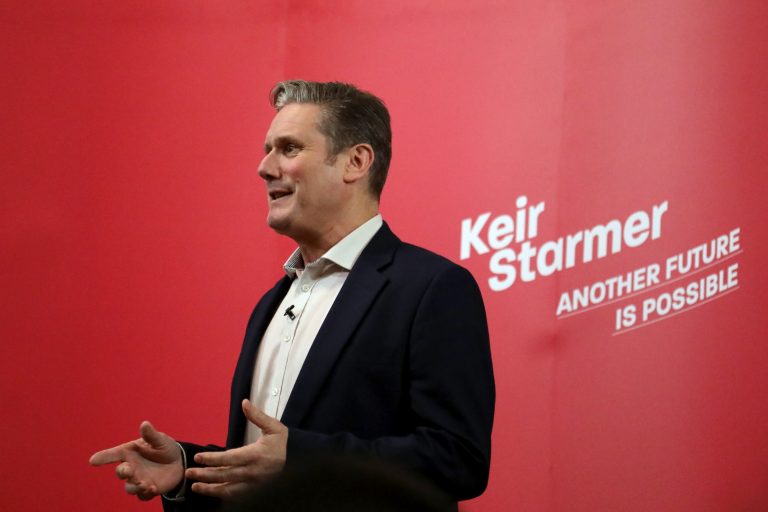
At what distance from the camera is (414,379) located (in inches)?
66.0

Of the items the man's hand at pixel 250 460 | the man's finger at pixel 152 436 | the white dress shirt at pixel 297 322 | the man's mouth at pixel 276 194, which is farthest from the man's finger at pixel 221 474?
the man's mouth at pixel 276 194

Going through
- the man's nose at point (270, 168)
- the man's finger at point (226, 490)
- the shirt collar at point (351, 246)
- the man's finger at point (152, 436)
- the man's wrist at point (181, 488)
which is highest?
the man's nose at point (270, 168)

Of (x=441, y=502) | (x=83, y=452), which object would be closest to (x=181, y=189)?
(x=83, y=452)

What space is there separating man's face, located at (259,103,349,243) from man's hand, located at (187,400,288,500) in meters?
0.52

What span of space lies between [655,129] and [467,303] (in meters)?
1.35

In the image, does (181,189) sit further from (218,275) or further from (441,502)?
(441,502)

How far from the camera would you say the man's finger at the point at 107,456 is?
5.38 feet

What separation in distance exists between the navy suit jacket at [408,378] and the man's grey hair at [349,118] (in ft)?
1.02

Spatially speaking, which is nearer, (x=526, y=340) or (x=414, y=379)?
(x=414, y=379)

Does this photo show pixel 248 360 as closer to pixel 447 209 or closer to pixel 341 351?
pixel 341 351

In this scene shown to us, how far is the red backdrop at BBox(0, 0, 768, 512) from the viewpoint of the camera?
9.23 ft

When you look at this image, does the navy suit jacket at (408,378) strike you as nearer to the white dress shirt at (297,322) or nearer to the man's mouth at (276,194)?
the white dress shirt at (297,322)

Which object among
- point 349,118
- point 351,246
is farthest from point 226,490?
point 349,118

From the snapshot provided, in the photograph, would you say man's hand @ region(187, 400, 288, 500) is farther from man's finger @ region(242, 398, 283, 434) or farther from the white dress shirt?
the white dress shirt
